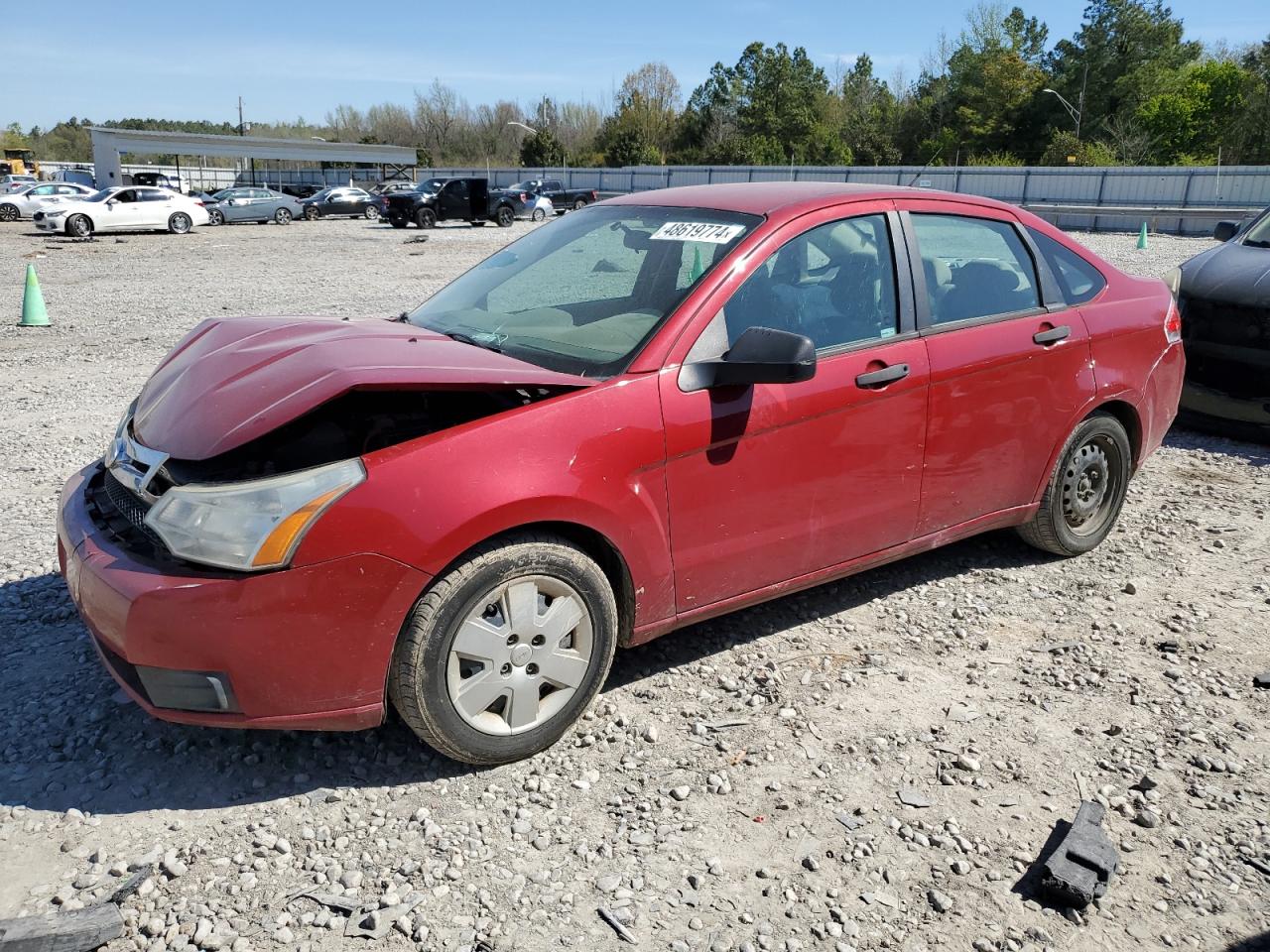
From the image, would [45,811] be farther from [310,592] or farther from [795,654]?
[795,654]

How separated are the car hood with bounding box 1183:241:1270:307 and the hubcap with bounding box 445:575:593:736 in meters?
5.90

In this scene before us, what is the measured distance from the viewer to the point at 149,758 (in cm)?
320

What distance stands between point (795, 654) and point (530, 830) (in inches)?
57.8

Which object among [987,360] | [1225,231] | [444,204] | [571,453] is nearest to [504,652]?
[571,453]

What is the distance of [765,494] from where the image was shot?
3516mm

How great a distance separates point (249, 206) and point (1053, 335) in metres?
37.5

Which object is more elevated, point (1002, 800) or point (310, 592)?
point (310, 592)

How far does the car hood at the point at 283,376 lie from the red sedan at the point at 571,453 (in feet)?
0.05

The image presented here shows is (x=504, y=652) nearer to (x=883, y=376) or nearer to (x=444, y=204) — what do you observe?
(x=883, y=376)

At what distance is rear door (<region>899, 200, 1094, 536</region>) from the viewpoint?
399 centimetres

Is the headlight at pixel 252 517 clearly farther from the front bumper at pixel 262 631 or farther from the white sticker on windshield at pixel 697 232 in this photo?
the white sticker on windshield at pixel 697 232

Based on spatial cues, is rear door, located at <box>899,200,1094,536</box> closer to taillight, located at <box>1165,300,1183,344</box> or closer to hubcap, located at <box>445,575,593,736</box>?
taillight, located at <box>1165,300,1183,344</box>

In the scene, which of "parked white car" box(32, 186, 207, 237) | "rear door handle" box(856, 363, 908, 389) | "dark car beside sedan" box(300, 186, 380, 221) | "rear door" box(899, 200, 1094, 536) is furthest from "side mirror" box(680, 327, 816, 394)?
"dark car beside sedan" box(300, 186, 380, 221)

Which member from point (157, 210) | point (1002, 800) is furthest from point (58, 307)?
point (157, 210)
